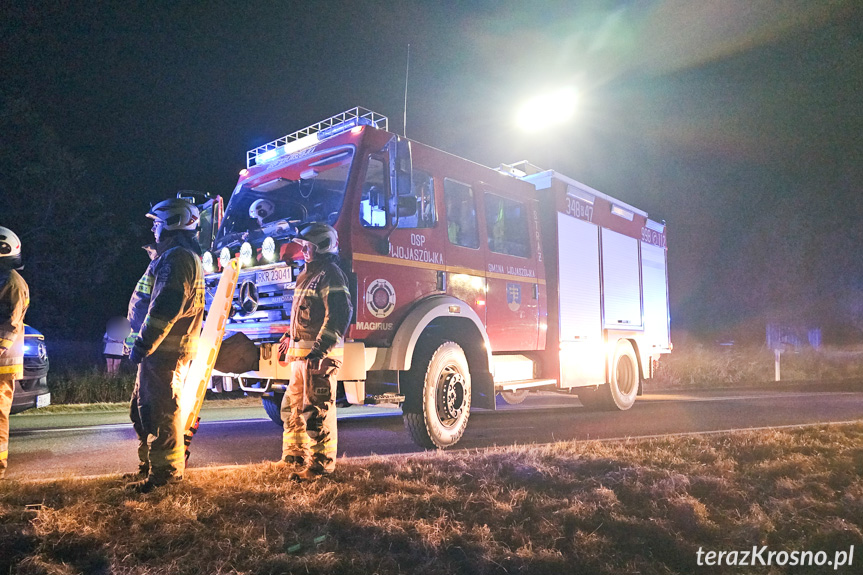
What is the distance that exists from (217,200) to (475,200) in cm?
299

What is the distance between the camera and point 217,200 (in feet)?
23.1

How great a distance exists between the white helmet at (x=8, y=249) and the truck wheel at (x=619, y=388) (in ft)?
26.2

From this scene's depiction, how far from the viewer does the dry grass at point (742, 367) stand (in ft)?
57.6

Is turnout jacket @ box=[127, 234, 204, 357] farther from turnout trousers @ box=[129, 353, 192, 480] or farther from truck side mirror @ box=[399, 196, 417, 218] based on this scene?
truck side mirror @ box=[399, 196, 417, 218]

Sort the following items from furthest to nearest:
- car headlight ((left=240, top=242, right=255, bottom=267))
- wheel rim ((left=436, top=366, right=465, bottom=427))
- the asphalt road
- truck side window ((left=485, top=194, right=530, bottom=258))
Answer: truck side window ((left=485, top=194, right=530, bottom=258)), wheel rim ((left=436, top=366, right=465, bottom=427)), car headlight ((left=240, top=242, right=255, bottom=267)), the asphalt road

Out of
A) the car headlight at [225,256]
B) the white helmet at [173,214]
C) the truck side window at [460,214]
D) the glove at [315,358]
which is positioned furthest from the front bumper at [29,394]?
the truck side window at [460,214]

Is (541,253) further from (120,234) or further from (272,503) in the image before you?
(120,234)

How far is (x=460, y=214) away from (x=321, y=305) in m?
2.70

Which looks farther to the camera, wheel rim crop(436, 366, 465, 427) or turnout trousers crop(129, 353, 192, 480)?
wheel rim crop(436, 366, 465, 427)

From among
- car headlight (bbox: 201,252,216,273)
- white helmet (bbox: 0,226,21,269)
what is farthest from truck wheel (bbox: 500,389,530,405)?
white helmet (bbox: 0,226,21,269)

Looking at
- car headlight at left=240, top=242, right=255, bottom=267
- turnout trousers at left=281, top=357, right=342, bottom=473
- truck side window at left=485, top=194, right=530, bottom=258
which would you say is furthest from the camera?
truck side window at left=485, top=194, right=530, bottom=258

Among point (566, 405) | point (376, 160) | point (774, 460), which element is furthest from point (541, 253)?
point (566, 405)

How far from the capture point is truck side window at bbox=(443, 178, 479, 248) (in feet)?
21.4

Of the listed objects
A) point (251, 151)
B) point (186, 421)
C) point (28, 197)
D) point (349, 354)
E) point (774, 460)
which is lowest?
point (774, 460)
